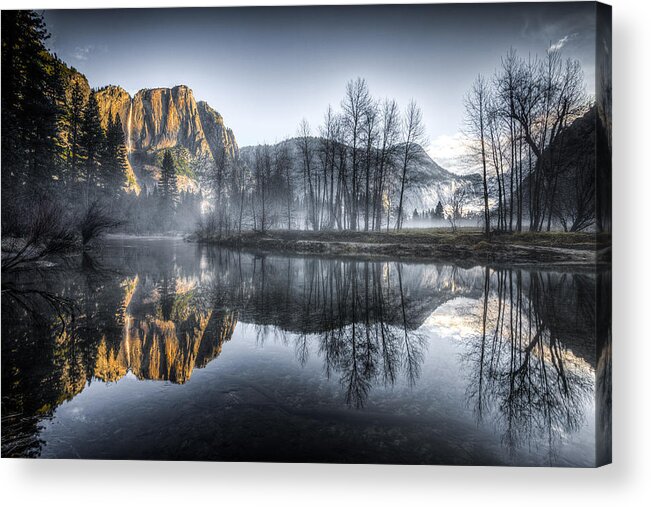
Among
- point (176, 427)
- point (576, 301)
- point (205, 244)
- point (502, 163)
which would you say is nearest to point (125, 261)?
point (205, 244)

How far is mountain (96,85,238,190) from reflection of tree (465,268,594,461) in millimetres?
3516

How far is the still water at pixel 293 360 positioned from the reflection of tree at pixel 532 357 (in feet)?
0.04

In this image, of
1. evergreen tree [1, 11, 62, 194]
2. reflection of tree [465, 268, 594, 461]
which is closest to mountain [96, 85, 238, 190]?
evergreen tree [1, 11, 62, 194]

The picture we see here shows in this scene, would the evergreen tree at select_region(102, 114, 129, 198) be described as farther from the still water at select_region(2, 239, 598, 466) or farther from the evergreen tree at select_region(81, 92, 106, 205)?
the still water at select_region(2, 239, 598, 466)

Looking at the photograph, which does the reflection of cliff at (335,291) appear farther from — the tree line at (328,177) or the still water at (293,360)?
the tree line at (328,177)

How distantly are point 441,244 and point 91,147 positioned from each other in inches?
164

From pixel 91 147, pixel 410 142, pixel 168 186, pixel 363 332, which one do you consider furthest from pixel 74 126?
pixel 363 332

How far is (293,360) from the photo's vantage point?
10.7 feet

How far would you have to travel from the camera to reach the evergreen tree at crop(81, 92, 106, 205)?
11.8 feet

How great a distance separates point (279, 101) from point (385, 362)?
3.07 meters

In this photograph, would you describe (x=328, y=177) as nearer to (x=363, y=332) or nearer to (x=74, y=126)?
(x=363, y=332)

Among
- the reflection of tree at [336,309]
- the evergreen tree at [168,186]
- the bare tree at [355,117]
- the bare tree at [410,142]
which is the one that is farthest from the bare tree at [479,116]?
the evergreen tree at [168,186]

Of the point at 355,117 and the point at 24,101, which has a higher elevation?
the point at 24,101

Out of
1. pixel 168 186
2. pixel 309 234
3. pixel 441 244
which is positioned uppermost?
pixel 168 186
